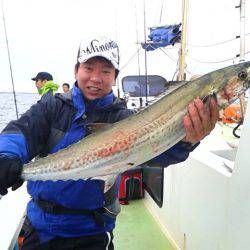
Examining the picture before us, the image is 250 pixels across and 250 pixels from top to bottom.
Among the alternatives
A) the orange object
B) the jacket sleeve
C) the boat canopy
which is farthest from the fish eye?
the boat canopy

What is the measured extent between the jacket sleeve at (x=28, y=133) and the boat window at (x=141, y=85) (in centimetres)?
906

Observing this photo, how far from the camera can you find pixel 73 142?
8.44ft

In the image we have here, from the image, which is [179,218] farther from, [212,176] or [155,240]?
[212,176]

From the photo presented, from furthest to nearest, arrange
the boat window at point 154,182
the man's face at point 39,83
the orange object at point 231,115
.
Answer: the man's face at point 39,83
the orange object at point 231,115
the boat window at point 154,182

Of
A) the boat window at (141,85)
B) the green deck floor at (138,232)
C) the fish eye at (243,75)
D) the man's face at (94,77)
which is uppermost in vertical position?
the fish eye at (243,75)

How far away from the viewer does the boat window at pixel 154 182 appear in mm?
5061

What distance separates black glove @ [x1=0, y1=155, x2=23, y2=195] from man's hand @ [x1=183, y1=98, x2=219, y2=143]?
0.94 meters

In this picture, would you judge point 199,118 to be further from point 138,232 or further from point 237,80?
point 138,232

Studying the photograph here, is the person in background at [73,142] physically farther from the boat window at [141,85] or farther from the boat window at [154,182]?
the boat window at [141,85]

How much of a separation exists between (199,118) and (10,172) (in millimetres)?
1054

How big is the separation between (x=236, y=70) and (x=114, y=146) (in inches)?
29.2

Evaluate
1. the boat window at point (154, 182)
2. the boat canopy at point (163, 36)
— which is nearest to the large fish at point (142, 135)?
the boat window at point (154, 182)

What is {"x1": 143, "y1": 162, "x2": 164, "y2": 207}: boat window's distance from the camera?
5.06m

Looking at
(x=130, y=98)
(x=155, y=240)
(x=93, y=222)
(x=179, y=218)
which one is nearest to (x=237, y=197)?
(x=93, y=222)
